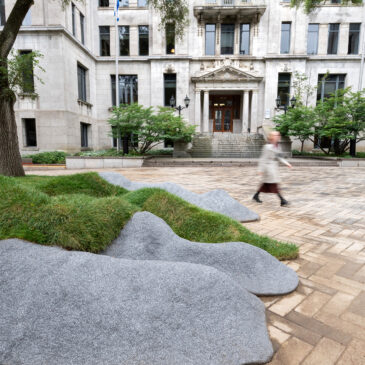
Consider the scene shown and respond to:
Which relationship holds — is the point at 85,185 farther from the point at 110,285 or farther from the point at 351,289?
the point at 351,289

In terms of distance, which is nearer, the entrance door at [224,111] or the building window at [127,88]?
the building window at [127,88]

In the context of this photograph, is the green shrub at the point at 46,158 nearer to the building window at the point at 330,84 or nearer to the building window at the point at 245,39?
the building window at the point at 245,39

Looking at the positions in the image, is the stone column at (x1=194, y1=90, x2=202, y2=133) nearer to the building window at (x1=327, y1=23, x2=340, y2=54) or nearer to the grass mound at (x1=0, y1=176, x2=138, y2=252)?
the building window at (x1=327, y1=23, x2=340, y2=54)

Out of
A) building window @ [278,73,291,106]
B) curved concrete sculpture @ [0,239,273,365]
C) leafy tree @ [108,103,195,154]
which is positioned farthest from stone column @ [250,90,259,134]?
curved concrete sculpture @ [0,239,273,365]

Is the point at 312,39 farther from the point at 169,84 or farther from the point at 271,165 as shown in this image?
the point at 271,165

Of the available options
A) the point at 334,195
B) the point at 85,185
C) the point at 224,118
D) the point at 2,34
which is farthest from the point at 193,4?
the point at 85,185

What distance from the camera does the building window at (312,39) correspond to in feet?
85.7

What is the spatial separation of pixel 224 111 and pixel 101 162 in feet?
57.6

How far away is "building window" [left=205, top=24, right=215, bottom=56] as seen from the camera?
2662cm

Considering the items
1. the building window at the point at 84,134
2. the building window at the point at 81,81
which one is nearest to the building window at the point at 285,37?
the building window at the point at 81,81

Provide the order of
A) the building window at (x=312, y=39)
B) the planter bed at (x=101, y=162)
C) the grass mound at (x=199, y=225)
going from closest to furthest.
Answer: the grass mound at (x=199, y=225) < the planter bed at (x=101, y=162) < the building window at (x=312, y=39)

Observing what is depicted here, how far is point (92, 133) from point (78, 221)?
24.1 metres

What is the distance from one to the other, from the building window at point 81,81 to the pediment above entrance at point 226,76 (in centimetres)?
1008

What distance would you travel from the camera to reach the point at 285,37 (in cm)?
2623
